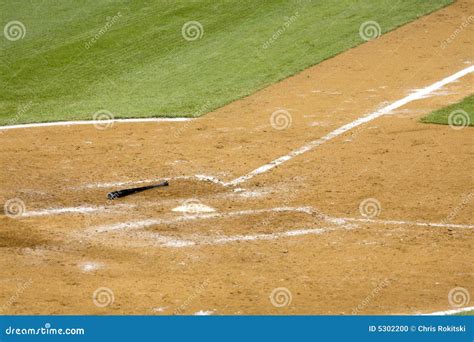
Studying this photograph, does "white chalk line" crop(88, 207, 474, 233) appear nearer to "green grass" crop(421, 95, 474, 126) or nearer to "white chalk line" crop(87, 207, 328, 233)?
"white chalk line" crop(87, 207, 328, 233)

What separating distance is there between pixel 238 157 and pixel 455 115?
3.75 m

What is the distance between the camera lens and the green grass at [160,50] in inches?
738

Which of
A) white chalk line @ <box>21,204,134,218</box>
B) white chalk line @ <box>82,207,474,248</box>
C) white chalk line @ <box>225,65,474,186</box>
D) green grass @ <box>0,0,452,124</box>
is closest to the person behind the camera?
white chalk line @ <box>82,207,474,248</box>

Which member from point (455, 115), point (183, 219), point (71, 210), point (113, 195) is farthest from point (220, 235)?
point (455, 115)

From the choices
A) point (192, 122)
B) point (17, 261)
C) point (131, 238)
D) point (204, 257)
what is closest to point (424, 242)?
point (204, 257)

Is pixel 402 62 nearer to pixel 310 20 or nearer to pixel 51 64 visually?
pixel 310 20

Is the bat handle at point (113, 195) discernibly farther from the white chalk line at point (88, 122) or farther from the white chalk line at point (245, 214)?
the white chalk line at point (88, 122)

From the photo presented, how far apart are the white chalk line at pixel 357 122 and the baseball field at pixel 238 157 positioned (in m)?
0.05

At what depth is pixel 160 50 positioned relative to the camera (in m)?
20.9

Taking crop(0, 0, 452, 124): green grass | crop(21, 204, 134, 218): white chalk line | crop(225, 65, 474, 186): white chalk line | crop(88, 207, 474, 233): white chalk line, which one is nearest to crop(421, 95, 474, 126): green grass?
crop(225, 65, 474, 186): white chalk line

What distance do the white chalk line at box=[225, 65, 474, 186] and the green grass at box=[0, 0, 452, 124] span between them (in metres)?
2.54

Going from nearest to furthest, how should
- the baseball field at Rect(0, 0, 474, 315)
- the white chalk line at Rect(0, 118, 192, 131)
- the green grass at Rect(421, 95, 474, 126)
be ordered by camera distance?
the baseball field at Rect(0, 0, 474, 315) < the green grass at Rect(421, 95, 474, 126) < the white chalk line at Rect(0, 118, 192, 131)

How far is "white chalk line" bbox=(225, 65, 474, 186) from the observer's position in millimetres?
14734

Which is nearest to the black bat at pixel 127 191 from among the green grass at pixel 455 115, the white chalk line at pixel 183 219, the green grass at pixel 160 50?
the white chalk line at pixel 183 219
